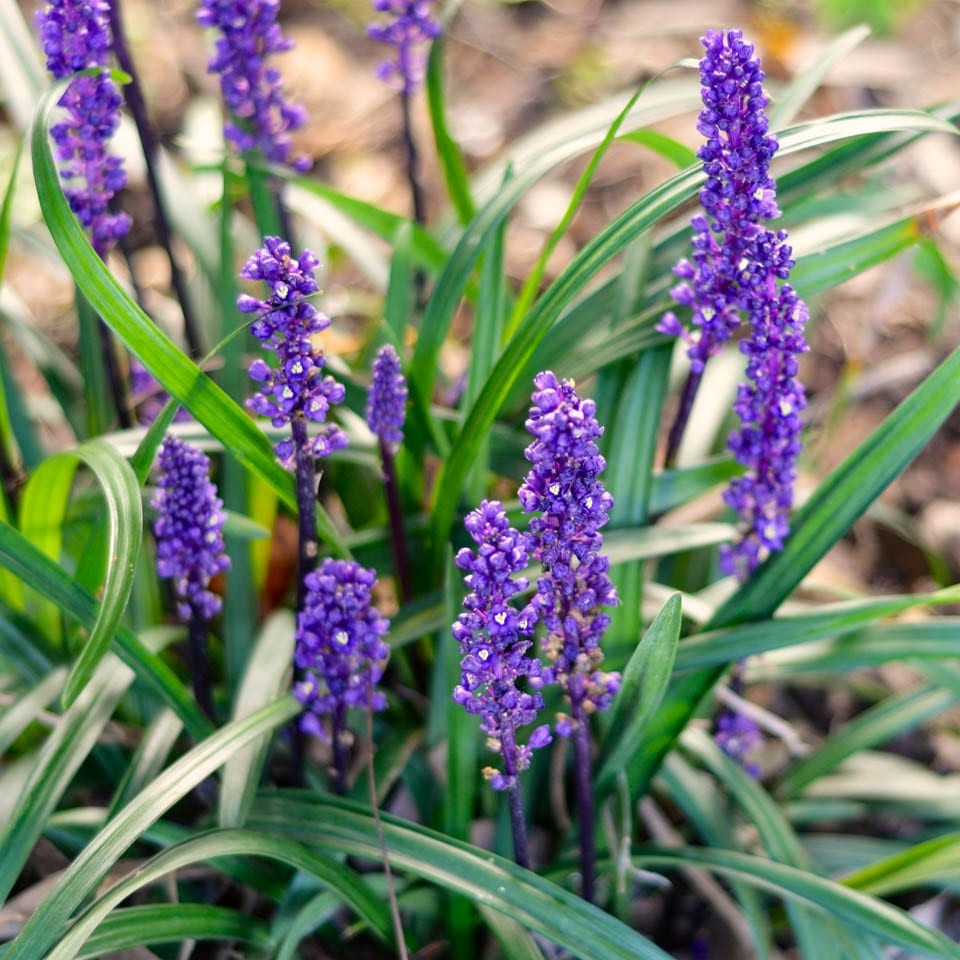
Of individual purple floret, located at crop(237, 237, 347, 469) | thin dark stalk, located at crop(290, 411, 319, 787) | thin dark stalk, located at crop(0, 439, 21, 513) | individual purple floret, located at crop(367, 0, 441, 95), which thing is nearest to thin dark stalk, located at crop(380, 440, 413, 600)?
thin dark stalk, located at crop(290, 411, 319, 787)

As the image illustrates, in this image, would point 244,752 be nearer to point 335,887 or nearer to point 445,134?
point 335,887

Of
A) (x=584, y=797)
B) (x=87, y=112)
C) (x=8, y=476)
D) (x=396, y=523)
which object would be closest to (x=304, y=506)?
(x=396, y=523)

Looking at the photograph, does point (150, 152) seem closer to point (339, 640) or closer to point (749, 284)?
point (339, 640)

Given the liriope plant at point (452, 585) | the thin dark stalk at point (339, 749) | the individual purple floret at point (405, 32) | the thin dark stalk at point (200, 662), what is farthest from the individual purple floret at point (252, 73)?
the thin dark stalk at point (339, 749)

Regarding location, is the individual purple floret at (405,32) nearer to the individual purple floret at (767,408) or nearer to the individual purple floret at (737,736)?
the individual purple floret at (767,408)

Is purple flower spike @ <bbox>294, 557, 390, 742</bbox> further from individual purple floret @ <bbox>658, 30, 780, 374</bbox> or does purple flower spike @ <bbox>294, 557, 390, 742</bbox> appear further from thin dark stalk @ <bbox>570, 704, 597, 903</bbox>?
individual purple floret @ <bbox>658, 30, 780, 374</bbox>
